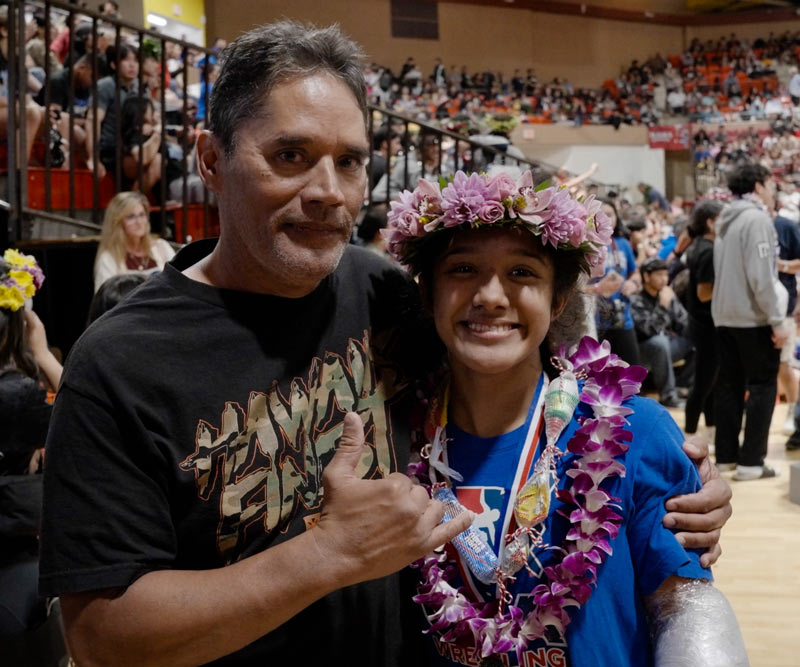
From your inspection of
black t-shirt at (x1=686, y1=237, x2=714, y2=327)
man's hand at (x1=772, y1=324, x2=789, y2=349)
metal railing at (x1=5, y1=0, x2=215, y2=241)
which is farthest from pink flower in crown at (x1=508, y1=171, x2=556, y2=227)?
black t-shirt at (x1=686, y1=237, x2=714, y2=327)

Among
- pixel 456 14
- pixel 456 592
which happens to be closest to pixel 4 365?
pixel 456 592

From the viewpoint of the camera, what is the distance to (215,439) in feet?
3.84

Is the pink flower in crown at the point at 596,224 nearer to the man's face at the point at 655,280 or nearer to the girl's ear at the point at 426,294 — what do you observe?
the girl's ear at the point at 426,294

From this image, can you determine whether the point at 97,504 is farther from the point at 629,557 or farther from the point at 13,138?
the point at 13,138

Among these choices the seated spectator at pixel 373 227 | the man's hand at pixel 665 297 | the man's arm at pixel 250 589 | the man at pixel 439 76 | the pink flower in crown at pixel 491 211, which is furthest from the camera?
the man at pixel 439 76

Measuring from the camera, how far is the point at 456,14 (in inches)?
754

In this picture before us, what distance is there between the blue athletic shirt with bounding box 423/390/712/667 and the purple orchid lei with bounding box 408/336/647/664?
2 cm

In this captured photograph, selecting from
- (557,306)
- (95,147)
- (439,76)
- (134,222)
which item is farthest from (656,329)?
(439,76)

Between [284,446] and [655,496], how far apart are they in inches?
21.6

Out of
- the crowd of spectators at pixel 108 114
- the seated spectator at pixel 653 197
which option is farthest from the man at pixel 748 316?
the seated spectator at pixel 653 197

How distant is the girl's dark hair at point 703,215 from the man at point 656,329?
142 centimetres

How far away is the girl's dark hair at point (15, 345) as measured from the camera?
99.9 inches

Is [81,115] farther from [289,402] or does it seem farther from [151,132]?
[289,402]

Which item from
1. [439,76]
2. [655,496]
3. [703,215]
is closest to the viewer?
[655,496]
